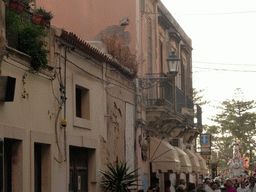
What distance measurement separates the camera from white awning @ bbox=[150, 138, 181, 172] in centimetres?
2164

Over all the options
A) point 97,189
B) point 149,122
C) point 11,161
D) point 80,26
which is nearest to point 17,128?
point 11,161

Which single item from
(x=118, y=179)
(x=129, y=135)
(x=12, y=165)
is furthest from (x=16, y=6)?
(x=129, y=135)

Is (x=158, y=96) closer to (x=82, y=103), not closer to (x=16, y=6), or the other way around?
(x=82, y=103)

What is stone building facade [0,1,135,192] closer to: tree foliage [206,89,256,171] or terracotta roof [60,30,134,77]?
terracotta roof [60,30,134,77]

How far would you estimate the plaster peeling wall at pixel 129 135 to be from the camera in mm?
18819

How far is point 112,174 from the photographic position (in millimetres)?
16156

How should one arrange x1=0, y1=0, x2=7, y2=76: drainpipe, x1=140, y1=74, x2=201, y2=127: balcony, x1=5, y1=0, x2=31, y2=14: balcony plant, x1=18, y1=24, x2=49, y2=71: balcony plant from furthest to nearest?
x1=140, y1=74, x2=201, y2=127: balcony → x1=18, y1=24, x2=49, y2=71: balcony plant → x1=5, y1=0, x2=31, y2=14: balcony plant → x1=0, y1=0, x2=7, y2=76: drainpipe

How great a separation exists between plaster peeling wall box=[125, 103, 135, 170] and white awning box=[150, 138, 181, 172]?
7.79 feet

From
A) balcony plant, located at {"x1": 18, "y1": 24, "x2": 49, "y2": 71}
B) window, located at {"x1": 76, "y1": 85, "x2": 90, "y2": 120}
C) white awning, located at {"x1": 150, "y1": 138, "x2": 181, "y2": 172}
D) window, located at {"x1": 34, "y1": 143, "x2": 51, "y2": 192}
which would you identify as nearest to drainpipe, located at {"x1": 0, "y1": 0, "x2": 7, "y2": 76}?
balcony plant, located at {"x1": 18, "y1": 24, "x2": 49, "y2": 71}

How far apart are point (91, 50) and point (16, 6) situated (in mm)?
4362

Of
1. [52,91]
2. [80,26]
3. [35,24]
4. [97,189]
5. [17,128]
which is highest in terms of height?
[80,26]

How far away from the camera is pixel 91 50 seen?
15.1m

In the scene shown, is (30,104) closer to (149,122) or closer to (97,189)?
(97,189)

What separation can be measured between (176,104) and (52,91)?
471 inches
